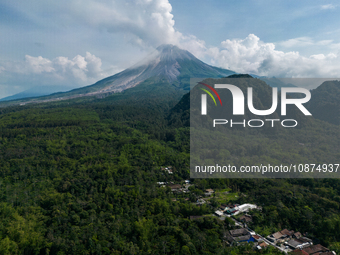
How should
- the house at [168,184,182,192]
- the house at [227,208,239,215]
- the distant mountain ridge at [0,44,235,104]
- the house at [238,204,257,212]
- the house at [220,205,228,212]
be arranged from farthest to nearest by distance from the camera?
the distant mountain ridge at [0,44,235,104] < the house at [168,184,182,192] < the house at [220,205,228,212] < the house at [238,204,257,212] < the house at [227,208,239,215]

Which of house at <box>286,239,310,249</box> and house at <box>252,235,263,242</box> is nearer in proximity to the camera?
house at <box>286,239,310,249</box>

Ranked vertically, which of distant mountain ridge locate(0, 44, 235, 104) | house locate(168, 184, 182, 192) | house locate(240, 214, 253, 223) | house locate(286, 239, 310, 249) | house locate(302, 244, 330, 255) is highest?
distant mountain ridge locate(0, 44, 235, 104)

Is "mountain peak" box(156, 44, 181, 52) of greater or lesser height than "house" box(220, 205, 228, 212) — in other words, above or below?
above

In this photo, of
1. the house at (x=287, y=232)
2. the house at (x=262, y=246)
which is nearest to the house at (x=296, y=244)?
the house at (x=287, y=232)

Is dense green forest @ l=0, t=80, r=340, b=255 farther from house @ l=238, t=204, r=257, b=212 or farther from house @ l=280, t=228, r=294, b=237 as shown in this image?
house @ l=238, t=204, r=257, b=212

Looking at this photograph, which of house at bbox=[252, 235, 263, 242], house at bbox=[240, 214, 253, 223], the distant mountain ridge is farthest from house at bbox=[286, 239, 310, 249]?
the distant mountain ridge

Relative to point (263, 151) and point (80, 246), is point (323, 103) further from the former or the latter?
point (80, 246)

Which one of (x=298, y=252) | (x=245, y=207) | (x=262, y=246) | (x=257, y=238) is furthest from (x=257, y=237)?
(x=245, y=207)

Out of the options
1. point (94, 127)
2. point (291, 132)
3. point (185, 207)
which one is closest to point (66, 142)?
point (94, 127)

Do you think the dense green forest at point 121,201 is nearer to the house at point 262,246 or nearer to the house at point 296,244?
the house at point 262,246
